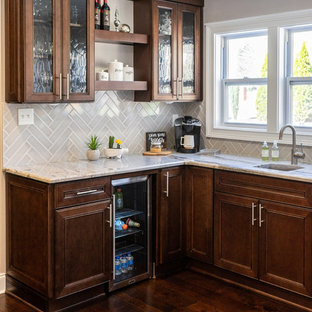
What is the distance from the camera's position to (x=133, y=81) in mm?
4176

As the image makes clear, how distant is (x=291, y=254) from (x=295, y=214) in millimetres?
287

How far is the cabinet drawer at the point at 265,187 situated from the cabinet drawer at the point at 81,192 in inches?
36.2

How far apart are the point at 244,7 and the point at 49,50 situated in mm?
1801

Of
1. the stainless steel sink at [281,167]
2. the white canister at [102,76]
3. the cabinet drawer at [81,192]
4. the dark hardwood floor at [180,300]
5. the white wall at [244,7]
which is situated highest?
the white wall at [244,7]

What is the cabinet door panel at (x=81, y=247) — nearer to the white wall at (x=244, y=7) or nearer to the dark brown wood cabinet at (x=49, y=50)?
the dark brown wood cabinet at (x=49, y=50)

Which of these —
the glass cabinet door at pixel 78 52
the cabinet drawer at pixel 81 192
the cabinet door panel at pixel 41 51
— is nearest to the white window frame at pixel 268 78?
the glass cabinet door at pixel 78 52

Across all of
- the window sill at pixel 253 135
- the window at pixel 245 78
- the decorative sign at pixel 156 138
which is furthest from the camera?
the decorative sign at pixel 156 138

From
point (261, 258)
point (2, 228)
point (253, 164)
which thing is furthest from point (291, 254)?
point (2, 228)

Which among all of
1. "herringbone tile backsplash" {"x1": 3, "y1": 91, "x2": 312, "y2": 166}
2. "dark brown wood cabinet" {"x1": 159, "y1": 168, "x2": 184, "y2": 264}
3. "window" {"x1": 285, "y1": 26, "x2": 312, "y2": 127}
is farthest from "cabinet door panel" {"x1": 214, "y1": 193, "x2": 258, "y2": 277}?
"window" {"x1": 285, "y1": 26, "x2": 312, "y2": 127}

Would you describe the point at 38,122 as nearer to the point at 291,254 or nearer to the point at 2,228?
the point at 2,228

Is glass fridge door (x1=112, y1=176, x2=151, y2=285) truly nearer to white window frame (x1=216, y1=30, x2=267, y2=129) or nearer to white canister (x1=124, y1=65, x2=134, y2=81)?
white canister (x1=124, y1=65, x2=134, y2=81)

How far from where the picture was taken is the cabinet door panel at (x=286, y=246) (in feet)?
10.9

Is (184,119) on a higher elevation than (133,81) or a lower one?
lower

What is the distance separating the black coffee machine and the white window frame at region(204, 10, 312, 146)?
0.18 meters
